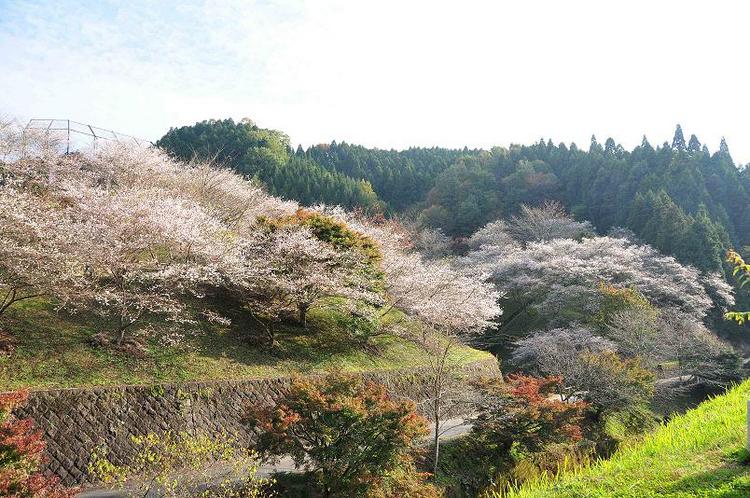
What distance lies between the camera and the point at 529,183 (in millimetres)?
50688

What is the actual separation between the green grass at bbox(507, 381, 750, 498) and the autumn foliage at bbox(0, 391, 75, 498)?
7065 millimetres

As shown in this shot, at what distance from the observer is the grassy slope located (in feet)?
36.3

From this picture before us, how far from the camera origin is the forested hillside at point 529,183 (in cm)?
4462

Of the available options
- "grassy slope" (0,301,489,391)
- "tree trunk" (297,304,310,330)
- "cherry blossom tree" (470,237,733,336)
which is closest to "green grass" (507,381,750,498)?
"grassy slope" (0,301,489,391)

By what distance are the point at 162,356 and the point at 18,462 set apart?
5705 millimetres

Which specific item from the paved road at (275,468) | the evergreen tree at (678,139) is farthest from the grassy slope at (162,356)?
the evergreen tree at (678,139)

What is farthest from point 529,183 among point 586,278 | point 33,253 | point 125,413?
point 33,253

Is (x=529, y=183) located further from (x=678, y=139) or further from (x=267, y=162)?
(x=267, y=162)

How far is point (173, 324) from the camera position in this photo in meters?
14.7

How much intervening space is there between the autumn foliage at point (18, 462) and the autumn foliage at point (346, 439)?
3.66 m

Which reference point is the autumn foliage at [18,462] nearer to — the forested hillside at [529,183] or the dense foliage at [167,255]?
the dense foliage at [167,255]

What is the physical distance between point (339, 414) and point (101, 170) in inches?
714

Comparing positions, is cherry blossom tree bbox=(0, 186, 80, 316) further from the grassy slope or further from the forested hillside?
the forested hillside

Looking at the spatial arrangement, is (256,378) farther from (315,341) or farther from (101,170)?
(101,170)
